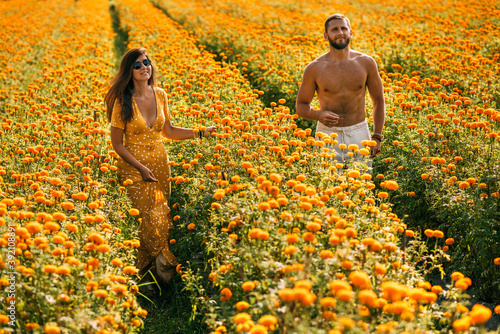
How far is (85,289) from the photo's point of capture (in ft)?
8.48

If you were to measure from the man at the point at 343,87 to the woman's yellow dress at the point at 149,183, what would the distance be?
5.13ft

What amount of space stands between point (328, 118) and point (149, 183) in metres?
1.91

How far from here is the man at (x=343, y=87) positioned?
4438 mm

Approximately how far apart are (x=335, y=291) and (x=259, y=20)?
13848 millimetres

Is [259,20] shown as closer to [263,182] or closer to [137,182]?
[137,182]

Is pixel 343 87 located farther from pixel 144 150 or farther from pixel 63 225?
pixel 63 225

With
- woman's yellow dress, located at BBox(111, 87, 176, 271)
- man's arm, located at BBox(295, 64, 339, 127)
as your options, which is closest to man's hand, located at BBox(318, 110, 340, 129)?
man's arm, located at BBox(295, 64, 339, 127)

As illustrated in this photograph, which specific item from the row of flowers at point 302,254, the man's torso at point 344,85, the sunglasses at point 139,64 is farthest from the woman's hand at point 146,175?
the man's torso at point 344,85

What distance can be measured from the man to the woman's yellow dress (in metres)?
→ 1.56

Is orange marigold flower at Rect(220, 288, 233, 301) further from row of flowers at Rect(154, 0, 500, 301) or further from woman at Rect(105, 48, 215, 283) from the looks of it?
row of flowers at Rect(154, 0, 500, 301)

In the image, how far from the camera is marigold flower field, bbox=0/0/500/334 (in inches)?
93.7

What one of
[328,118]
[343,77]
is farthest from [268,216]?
[343,77]

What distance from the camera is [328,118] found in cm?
428

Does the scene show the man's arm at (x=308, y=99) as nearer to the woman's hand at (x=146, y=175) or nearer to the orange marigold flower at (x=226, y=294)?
the woman's hand at (x=146, y=175)
